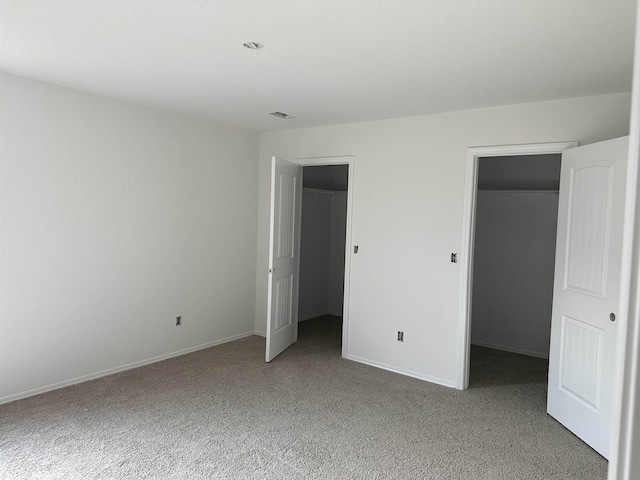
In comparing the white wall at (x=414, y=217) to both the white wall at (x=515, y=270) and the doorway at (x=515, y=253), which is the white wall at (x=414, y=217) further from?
the white wall at (x=515, y=270)

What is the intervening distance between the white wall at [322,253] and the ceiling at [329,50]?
258 cm

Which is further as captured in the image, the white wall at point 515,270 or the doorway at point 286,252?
the white wall at point 515,270

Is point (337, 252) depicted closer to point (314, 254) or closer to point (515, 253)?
point (314, 254)

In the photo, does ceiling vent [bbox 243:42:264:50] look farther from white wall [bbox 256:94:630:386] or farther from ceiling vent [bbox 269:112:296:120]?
white wall [bbox 256:94:630:386]

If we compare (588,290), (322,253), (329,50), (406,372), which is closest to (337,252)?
(322,253)

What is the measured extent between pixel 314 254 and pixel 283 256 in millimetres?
1611

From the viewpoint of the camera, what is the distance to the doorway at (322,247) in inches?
243

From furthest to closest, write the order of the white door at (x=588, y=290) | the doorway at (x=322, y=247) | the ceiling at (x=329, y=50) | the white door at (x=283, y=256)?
the doorway at (x=322, y=247), the white door at (x=283, y=256), the white door at (x=588, y=290), the ceiling at (x=329, y=50)

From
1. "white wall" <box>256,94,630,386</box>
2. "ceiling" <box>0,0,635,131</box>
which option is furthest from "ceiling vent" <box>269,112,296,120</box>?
"white wall" <box>256,94,630,386</box>

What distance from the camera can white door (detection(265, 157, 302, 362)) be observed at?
4527 millimetres

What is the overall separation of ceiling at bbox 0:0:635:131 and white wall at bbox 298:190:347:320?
2579mm

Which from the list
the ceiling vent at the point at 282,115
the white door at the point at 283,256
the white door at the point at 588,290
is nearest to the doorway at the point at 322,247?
the white door at the point at 283,256

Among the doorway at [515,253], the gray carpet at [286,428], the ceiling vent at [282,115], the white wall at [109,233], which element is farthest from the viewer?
the doorway at [515,253]

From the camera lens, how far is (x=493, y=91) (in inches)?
133
